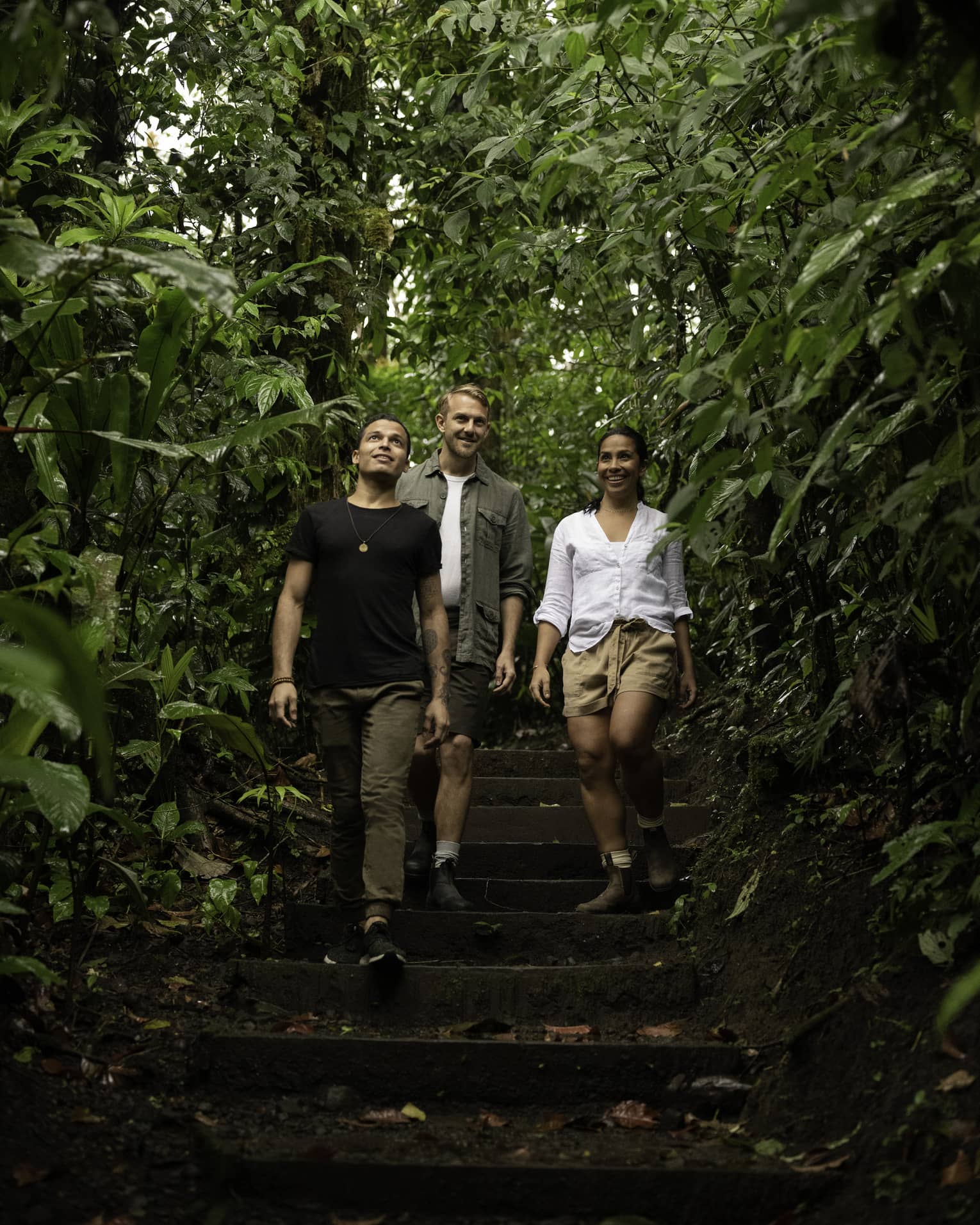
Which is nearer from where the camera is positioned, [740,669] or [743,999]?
[743,999]

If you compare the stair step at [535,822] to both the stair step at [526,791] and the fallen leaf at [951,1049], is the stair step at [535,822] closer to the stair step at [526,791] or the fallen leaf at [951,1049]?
the stair step at [526,791]

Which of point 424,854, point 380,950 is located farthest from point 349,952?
point 424,854

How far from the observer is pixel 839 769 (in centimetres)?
411

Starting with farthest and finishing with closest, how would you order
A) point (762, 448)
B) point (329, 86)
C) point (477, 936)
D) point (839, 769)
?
point (329, 86) < point (477, 936) < point (839, 769) < point (762, 448)

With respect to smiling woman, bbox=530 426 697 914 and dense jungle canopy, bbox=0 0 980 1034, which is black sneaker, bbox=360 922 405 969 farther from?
smiling woman, bbox=530 426 697 914

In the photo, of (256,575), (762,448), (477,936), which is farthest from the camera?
(256,575)

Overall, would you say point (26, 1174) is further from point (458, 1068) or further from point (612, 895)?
point (612, 895)

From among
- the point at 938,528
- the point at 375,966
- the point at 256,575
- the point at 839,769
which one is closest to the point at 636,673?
the point at 839,769

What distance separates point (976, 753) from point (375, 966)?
6.06ft

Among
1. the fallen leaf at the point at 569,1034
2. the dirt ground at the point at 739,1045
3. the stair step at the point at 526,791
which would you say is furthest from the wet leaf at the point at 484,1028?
the stair step at the point at 526,791

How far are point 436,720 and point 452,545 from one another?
876 mm

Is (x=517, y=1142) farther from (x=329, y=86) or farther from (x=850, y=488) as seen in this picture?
(x=329, y=86)

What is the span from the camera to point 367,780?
A: 4.06 metres

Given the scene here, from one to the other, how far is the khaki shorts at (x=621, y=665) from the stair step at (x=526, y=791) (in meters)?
1.81
